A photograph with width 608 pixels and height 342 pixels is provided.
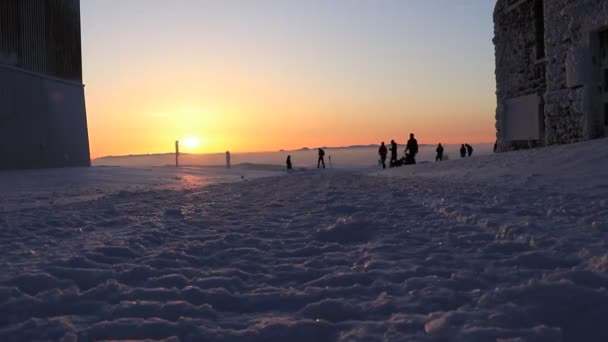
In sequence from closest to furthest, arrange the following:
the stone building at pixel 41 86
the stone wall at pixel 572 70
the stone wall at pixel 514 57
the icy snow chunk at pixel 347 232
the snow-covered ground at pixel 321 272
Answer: the snow-covered ground at pixel 321 272 → the icy snow chunk at pixel 347 232 → the stone wall at pixel 572 70 → the stone wall at pixel 514 57 → the stone building at pixel 41 86

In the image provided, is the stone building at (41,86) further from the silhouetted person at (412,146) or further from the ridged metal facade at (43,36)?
the silhouetted person at (412,146)

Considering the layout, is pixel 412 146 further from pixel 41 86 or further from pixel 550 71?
pixel 41 86

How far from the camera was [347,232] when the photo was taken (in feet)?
15.4

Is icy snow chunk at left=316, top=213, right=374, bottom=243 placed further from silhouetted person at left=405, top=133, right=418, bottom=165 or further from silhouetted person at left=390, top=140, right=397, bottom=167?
silhouetted person at left=390, top=140, right=397, bottom=167

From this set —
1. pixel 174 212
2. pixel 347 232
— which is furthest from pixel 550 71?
pixel 174 212

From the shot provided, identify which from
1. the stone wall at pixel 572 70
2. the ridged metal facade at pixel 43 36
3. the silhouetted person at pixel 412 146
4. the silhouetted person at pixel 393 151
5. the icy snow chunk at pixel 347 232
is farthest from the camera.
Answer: the silhouetted person at pixel 393 151

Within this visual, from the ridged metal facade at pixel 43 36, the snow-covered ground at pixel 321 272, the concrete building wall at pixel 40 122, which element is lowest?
the snow-covered ground at pixel 321 272

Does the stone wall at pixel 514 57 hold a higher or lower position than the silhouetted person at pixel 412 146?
higher

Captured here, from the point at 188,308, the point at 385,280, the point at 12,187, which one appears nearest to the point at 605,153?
the point at 385,280

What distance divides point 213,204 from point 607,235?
5.39 m

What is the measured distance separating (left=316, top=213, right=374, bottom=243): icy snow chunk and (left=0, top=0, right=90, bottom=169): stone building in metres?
16.6

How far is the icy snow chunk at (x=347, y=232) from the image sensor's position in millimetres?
4492

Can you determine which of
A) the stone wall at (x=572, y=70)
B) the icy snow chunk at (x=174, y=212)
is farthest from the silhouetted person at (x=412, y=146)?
the icy snow chunk at (x=174, y=212)

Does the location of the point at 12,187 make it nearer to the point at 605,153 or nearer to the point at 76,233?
the point at 76,233
